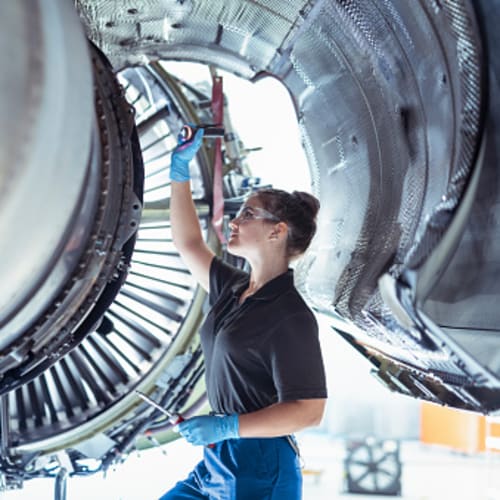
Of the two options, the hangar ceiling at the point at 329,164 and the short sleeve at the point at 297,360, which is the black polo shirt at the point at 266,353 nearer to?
the short sleeve at the point at 297,360

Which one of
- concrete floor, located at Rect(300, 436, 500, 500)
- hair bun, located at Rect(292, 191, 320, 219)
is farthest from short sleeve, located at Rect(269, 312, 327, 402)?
concrete floor, located at Rect(300, 436, 500, 500)

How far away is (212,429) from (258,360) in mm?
264

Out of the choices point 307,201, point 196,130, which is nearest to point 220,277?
point 307,201

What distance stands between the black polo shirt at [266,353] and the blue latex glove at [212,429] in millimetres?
157

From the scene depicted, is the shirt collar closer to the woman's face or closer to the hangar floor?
the woman's face

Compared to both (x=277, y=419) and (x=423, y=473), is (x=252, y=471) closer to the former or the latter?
(x=277, y=419)

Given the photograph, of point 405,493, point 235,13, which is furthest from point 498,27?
point 405,493

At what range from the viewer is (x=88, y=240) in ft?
5.18

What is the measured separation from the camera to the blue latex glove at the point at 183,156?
2621 mm

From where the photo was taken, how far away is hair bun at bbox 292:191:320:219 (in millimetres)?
2561

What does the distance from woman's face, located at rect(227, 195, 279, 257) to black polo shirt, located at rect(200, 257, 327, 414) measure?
0.45 ft

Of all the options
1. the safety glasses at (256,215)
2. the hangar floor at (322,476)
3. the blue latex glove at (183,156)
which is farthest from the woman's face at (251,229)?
the hangar floor at (322,476)

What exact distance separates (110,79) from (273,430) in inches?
41.1

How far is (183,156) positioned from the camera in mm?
2631
